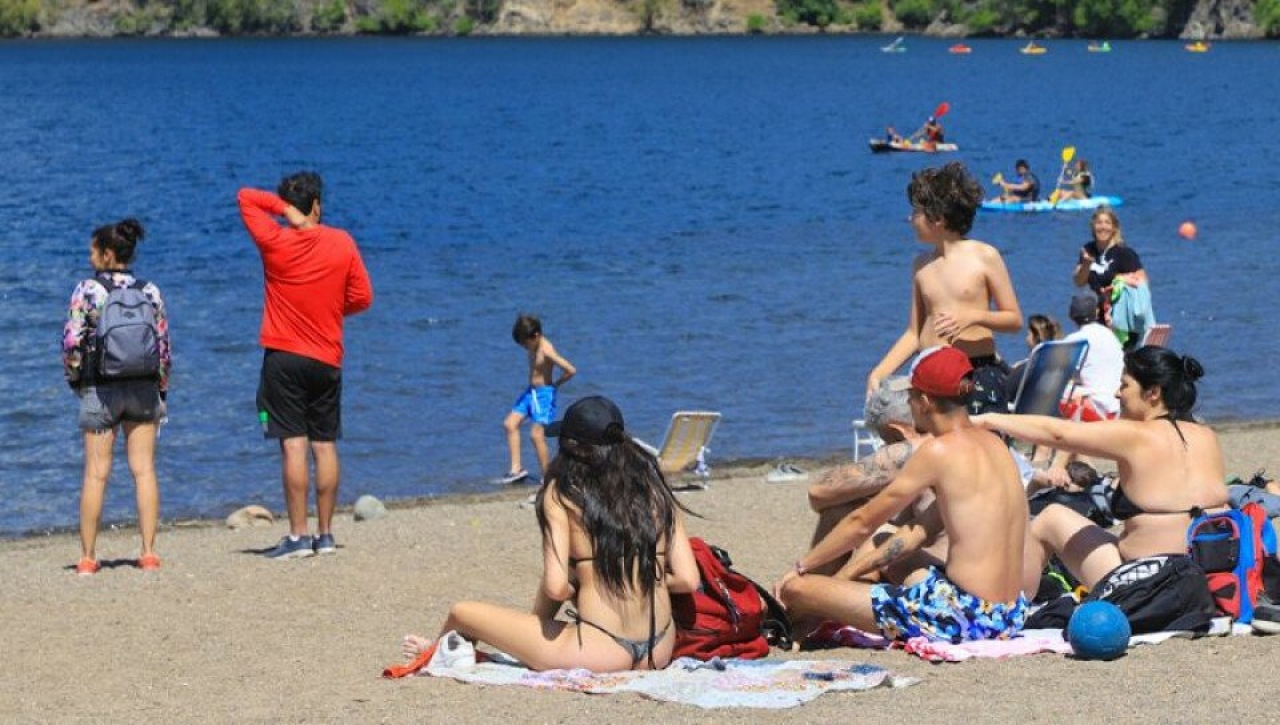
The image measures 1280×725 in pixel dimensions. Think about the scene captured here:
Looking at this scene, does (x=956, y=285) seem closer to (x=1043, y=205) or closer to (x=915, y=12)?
(x=1043, y=205)

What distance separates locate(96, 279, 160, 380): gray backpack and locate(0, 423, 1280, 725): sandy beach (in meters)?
1.04

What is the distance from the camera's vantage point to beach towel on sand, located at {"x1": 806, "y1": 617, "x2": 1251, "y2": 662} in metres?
7.21

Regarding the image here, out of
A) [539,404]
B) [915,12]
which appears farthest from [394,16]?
[539,404]

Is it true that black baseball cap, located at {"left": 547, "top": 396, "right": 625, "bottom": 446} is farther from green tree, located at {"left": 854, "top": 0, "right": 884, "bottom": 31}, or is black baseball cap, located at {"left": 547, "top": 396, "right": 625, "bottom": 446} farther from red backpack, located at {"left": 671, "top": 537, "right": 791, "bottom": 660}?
green tree, located at {"left": 854, "top": 0, "right": 884, "bottom": 31}

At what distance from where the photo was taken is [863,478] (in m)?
7.30

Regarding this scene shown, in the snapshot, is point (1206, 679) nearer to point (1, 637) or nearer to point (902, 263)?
point (1, 637)

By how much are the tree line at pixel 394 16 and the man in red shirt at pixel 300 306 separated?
144402mm

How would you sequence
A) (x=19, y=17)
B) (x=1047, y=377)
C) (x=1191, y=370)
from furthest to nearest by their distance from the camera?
(x=19, y=17), (x=1047, y=377), (x=1191, y=370)

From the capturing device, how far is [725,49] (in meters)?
142

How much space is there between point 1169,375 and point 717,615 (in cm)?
194

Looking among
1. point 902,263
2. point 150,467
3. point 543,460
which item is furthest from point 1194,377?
point 902,263

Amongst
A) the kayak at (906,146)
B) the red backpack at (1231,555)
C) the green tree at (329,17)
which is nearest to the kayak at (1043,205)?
the kayak at (906,146)

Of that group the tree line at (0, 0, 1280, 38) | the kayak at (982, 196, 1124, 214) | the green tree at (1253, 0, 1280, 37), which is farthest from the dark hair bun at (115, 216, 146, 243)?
the tree line at (0, 0, 1280, 38)

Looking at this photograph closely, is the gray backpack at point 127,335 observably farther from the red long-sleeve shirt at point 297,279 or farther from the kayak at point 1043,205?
the kayak at point 1043,205
